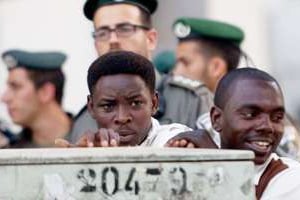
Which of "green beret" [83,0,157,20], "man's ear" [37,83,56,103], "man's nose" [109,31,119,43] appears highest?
"green beret" [83,0,157,20]

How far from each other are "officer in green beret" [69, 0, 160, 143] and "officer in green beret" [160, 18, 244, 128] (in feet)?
0.97

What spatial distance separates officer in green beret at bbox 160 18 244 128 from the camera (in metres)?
7.04

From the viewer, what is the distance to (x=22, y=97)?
8828mm

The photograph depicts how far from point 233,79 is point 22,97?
15.2 ft

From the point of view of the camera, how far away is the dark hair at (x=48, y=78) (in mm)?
8773

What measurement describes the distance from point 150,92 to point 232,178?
4.18ft

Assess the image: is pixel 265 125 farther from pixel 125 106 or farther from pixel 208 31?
pixel 208 31

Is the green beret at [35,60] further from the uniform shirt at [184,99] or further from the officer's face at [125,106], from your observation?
the officer's face at [125,106]

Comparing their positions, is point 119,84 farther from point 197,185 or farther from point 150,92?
point 197,185

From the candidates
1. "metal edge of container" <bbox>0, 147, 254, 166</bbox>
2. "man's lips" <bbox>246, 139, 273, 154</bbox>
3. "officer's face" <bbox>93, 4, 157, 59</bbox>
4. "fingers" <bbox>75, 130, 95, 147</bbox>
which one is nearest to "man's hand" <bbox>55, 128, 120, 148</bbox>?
"fingers" <bbox>75, 130, 95, 147</bbox>

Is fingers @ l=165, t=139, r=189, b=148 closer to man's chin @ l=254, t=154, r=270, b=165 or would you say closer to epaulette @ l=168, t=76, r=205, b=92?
man's chin @ l=254, t=154, r=270, b=165

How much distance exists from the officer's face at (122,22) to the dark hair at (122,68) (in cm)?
214

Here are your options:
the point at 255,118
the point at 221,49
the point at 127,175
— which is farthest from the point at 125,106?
the point at 221,49

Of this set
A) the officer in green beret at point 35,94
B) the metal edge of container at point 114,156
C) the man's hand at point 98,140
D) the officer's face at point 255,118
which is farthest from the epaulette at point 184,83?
the metal edge of container at point 114,156
